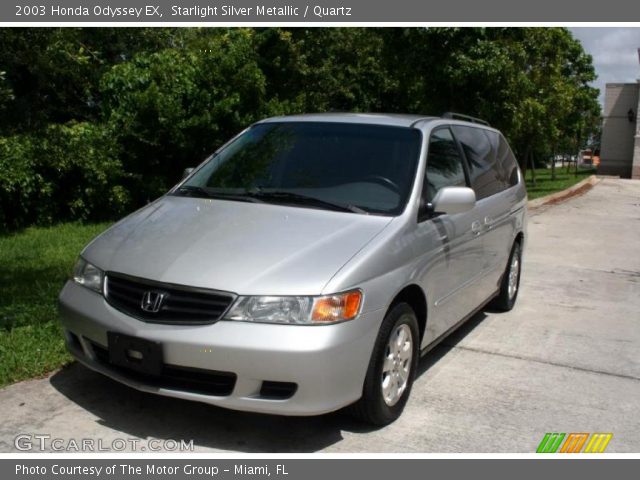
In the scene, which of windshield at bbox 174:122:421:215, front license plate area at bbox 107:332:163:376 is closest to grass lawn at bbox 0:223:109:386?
front license plate area at bbox 107:332:163:376

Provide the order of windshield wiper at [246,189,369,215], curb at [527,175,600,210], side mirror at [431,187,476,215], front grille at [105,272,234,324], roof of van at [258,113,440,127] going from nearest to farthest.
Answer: front grille at [105,272,234,324] < windshield wiper at [246,189,369,215] < side mirror at [431,187,476,215] < roof of van at [258,113,440,127] < curb at [527,175,600,210]

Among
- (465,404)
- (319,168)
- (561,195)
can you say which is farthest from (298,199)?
(561,195)

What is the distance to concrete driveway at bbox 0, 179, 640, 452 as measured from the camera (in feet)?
12.5

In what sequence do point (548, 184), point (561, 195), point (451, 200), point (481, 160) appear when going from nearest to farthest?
point (451, 200)
point (481, 160)
point (561, 195)
point (548, 184)

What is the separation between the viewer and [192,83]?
11.6m

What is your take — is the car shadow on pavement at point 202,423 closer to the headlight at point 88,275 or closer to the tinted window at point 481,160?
the headlight at point 88,275

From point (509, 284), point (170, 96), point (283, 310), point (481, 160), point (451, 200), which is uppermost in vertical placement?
point (170, 96)

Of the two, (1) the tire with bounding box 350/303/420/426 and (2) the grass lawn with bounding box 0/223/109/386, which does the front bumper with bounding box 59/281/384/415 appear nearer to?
(1) the tire with bounding box 350/303/420/426

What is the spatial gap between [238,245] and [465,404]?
1.80 m

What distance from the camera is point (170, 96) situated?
11.4 m

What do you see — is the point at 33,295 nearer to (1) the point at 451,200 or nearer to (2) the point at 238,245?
(2) the point at 238,245

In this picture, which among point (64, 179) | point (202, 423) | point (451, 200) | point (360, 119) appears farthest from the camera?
point (64, 179)

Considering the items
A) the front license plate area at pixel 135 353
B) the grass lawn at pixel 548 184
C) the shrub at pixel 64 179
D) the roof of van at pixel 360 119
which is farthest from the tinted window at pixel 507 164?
the grass lawn at pixel 548 184

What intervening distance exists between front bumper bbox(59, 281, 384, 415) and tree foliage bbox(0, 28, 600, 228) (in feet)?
11.0
